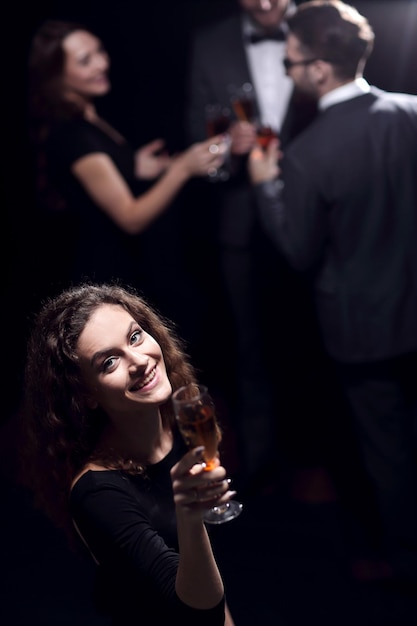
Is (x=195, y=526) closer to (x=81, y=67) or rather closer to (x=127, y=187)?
(x=127, y=187)

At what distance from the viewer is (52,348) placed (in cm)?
196

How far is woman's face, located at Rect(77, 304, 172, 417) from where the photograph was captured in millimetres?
1912

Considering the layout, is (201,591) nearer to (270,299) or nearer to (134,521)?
(134,521)

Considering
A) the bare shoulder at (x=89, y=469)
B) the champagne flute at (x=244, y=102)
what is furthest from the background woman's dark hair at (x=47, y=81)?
the bare shoulder at (x=89, y=469)

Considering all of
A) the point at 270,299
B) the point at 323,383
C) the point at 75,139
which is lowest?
the point at 323,383

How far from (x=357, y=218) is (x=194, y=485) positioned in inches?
60.1

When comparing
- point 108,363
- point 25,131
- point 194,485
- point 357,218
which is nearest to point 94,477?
point 108,363

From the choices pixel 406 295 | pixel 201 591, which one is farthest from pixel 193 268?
pixel 201 591

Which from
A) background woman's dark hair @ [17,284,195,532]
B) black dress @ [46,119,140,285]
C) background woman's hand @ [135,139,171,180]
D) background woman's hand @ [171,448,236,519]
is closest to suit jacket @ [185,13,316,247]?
background woman's hand @ [135,139,171,180]

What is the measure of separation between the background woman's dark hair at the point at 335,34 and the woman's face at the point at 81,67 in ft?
2.65

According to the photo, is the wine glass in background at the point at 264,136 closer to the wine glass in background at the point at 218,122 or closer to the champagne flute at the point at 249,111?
the champagne flute at the point at 249,111

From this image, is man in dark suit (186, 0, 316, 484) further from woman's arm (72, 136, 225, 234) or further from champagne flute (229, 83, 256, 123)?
woman's arm (72, 136, 225, 234)

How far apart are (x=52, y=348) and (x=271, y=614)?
1654 millimetres

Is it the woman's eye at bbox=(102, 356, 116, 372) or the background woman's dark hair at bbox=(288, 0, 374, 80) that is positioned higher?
the background woman's dark hair at bbox=(288, 0, 374, 80)
